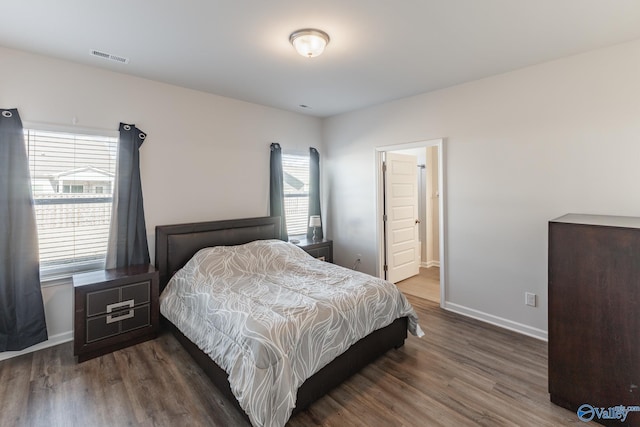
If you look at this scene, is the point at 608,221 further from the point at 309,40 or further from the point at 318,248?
the point at 318,248

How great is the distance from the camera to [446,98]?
11.5ft

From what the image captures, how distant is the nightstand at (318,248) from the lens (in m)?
4.25

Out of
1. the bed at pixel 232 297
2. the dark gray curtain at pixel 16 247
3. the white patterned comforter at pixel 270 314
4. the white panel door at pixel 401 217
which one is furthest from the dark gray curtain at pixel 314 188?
the dark gray curtain at pixel 16 247

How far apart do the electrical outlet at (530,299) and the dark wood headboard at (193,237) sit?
3.07 meters

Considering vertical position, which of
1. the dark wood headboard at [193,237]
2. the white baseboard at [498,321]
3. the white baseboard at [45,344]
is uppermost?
the dark wood headboard at [193,237]

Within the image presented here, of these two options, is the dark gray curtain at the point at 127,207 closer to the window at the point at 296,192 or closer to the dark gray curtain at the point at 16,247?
the dark gray curtain at the point at 16,247

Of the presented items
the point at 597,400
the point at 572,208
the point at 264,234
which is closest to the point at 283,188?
the point at 264,234

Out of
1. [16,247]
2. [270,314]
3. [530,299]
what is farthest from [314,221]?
[16,247]

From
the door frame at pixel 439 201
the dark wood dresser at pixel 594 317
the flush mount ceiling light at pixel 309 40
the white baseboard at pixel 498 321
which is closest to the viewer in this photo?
the dark wood dresser at pixel 594 317

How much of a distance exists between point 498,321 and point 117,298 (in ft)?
12.6

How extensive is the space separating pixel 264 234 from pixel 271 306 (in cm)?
193

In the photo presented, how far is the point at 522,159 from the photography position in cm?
299

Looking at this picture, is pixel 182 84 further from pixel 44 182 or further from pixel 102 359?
pixel 102 359

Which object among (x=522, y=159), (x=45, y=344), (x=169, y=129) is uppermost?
(x=169, y=129)
